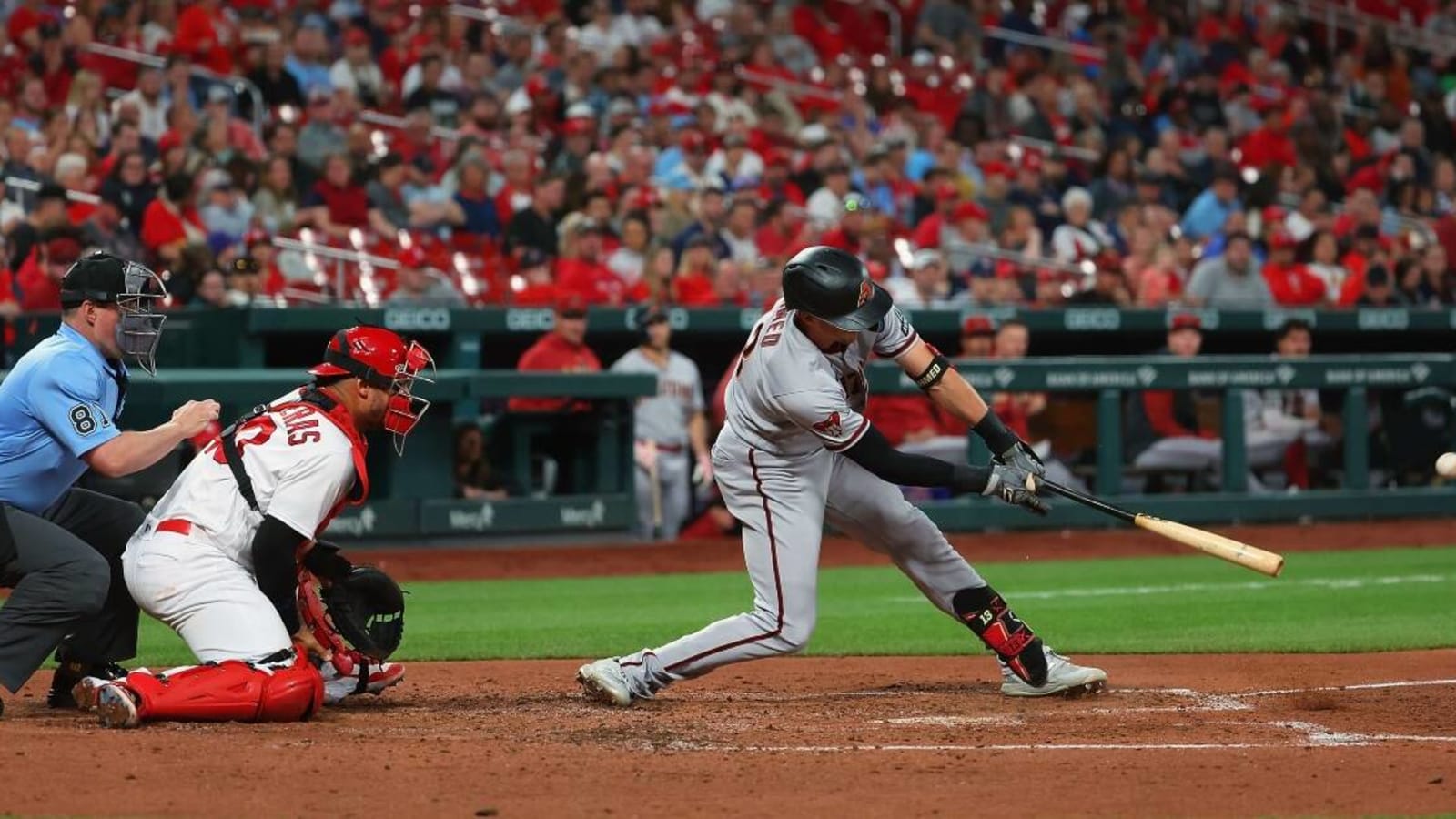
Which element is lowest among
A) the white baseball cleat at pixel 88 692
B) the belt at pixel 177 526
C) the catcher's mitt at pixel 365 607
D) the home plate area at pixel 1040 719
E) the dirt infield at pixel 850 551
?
the dirt infield at pixel 850 551

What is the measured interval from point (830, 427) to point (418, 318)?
756 centimetres

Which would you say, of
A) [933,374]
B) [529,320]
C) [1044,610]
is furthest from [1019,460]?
[529,320]

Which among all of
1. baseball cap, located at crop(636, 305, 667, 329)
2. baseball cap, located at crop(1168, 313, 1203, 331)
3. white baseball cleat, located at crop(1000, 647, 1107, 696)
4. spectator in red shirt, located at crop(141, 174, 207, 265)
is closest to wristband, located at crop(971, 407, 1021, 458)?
white baseball cleat, located at crop(1000, 647, 1107, 696)

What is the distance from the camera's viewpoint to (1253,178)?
744 inches

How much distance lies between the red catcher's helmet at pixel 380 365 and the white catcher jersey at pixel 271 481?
0.51ft

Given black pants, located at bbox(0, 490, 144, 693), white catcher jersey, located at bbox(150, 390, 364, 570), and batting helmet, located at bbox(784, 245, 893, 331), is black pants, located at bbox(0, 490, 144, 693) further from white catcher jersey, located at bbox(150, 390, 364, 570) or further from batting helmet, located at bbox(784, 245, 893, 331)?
batting helmet, located at bbox(784, 245, 893, 331)

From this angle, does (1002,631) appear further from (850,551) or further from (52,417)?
(850,551)

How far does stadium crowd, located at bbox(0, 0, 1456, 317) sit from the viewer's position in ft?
45.0

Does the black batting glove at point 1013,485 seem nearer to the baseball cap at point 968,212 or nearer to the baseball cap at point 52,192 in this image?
the baseball cap at point 52,192

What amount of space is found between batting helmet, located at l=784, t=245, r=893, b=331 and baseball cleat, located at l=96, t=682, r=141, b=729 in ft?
7.65

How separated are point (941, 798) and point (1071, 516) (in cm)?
917

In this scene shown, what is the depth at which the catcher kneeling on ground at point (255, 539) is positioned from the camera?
19.1 ft

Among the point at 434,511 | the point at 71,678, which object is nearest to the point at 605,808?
the point at 71,678

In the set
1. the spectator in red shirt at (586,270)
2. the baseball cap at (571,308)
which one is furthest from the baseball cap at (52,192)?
the spectator in red shirt at (586,270)
